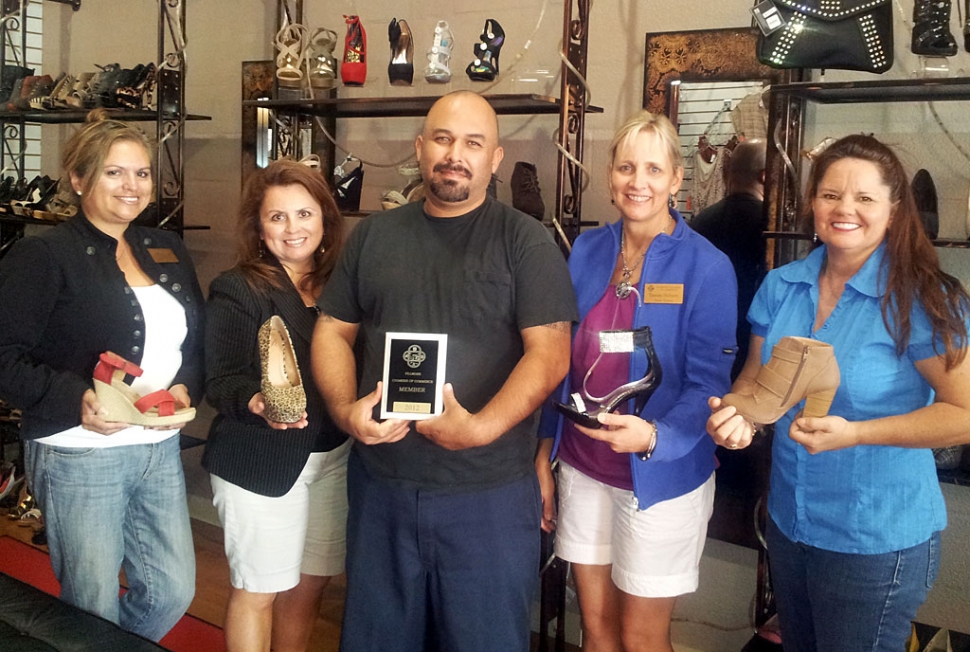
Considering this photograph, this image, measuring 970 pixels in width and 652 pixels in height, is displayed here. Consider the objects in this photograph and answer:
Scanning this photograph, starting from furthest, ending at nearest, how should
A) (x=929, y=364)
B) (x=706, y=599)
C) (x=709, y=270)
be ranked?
1. (x=706, y=599)
2. (x=709, y=270)
3. (x=929, y=364)

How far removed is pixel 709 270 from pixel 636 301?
0.55 ft

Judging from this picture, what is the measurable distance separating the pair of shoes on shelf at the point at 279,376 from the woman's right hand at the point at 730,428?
909 mm

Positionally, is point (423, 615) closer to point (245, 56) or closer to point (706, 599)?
point (706, 599)

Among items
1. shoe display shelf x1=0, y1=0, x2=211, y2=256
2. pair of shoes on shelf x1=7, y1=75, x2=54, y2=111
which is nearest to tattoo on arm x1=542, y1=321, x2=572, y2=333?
shoe display shelf x1=0, y1=0, x2=211, y2=256

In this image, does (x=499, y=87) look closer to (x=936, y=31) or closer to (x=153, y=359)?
(x=936, y=31)

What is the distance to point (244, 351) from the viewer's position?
7.07 feet

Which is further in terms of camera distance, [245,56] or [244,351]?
[245,56]

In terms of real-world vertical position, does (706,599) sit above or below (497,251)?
below

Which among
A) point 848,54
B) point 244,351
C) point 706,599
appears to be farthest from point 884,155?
point 706,599

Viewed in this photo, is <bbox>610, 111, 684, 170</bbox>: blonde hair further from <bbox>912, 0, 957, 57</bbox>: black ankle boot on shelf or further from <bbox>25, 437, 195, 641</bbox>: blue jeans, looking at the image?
<bbox>25, 437, 195, 641</bbox>: blue jeans

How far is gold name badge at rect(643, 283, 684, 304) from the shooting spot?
6.15ft

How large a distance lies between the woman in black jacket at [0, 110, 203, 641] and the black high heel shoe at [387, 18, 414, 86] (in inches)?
40.1

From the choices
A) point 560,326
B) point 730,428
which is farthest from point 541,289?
point 730,428

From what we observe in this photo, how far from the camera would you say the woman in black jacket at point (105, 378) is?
2.01 m
